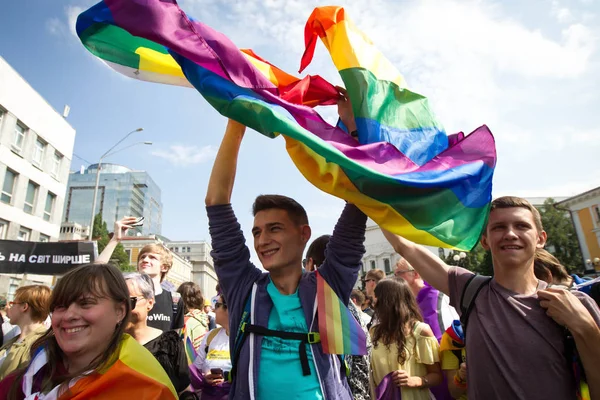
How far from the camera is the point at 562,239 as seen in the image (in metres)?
48.6

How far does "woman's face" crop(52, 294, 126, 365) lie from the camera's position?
202 centimetres

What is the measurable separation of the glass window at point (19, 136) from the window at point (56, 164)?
107 inches

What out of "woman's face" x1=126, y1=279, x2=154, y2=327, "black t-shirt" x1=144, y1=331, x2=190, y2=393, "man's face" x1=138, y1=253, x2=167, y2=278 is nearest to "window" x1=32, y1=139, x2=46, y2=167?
"man's face" x1=138, y1=253, x2=167, y2=278

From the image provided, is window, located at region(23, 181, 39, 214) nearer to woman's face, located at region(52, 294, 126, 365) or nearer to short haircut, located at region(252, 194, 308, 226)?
woman's face, located at region(52, 294, 126, 365)

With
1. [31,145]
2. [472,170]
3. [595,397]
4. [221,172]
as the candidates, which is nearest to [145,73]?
[221,172]

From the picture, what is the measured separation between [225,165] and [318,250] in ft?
6.69

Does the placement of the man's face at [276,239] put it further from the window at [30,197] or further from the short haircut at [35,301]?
the window at [30,197]

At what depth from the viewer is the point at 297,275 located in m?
2.27

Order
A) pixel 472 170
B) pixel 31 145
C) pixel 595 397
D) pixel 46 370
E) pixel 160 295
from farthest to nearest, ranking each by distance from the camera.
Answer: pixel 31 145
pixel 160 295
pixel 472 170
pixel 46 370
pixel 595 397

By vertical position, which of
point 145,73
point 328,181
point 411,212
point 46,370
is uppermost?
point 145,73

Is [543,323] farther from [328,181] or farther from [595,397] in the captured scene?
[328,181]

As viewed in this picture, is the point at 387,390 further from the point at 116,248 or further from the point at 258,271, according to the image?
the point at 116,248

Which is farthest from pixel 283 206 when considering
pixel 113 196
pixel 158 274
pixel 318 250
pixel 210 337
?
pixel 113 196

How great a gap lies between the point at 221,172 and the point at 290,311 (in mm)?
858
